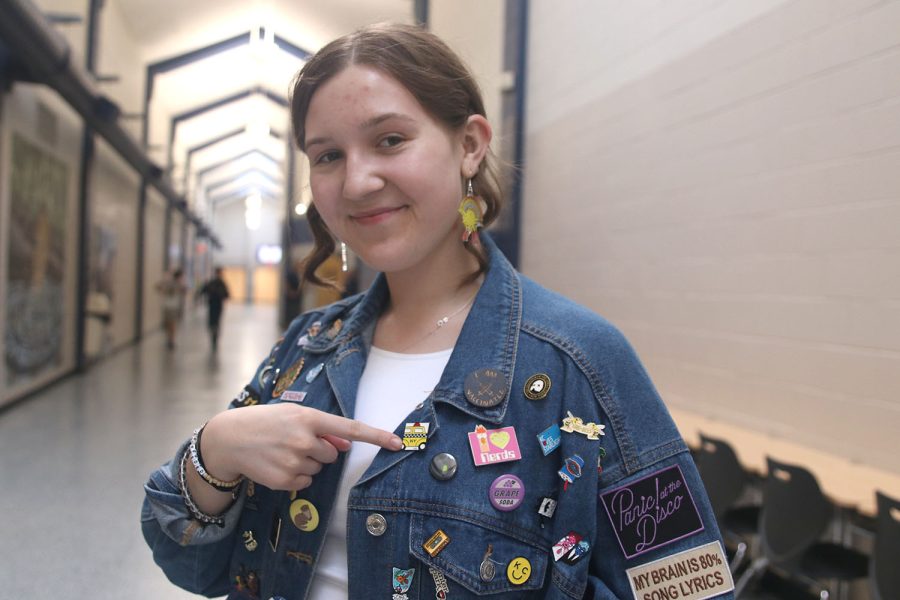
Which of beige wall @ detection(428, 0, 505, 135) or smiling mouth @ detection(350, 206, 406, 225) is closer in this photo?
smiling mouth @ detection(350, 206, 406, 225)

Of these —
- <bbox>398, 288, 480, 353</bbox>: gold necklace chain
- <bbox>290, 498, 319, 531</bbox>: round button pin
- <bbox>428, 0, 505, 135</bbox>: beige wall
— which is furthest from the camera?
<bbox>428, 0, 505, 135</bbox>: beige wall

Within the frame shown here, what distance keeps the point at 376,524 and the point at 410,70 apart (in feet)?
2.00

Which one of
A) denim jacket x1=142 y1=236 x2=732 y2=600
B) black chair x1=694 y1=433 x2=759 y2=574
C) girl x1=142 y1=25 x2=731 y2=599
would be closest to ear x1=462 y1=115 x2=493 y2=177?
girl x1=142 y1=25 x2=731 y2=599

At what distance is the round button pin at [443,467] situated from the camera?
0.78m

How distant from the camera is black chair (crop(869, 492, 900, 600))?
7.04 feet

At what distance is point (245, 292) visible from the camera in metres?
33.0

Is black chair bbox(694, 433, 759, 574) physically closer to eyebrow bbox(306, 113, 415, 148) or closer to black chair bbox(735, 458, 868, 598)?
black chair bbox(735, 458, 868, 598)

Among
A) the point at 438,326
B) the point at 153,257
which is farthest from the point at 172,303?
the point at 438,326

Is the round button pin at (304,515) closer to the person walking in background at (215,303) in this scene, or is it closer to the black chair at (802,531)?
the black chair at (802,531)

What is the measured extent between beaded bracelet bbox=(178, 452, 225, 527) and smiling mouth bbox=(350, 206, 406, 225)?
16.9 inches

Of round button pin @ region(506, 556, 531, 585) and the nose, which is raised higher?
the nose

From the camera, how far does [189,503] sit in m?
0.91

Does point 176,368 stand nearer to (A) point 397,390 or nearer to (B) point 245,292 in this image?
(A) point 397,390

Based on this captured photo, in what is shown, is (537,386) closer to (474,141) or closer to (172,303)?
(474,141)
